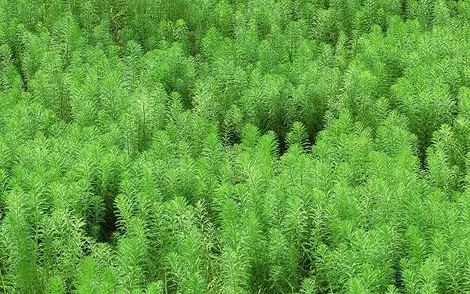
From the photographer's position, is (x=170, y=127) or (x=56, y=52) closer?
(x=170, y=127)

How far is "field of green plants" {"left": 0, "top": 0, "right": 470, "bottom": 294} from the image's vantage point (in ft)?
12.1

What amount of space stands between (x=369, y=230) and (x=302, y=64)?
2.21m

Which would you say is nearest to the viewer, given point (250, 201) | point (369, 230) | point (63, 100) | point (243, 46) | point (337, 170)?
point (369, 230)

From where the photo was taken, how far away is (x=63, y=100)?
5.51 m

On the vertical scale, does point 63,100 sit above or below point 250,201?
below

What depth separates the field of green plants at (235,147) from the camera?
3686 mm

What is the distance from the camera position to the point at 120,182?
443cm

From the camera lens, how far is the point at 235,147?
16.1ft

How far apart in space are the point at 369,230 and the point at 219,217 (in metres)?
0.85

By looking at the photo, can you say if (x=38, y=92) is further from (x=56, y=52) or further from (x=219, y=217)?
(x=219, y=217)

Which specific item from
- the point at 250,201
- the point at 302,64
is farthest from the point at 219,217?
the point at 302,64

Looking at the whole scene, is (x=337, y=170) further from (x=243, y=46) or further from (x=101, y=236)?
(x=243, y=46)

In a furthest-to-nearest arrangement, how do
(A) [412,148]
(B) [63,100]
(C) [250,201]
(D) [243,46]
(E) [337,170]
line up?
(D) [243,46] → (B) [63,100] → (A) [412,148] → (E) [337,170] → (C) [250,201]

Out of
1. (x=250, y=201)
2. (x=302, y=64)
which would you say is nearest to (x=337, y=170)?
(x=250, y=201)
